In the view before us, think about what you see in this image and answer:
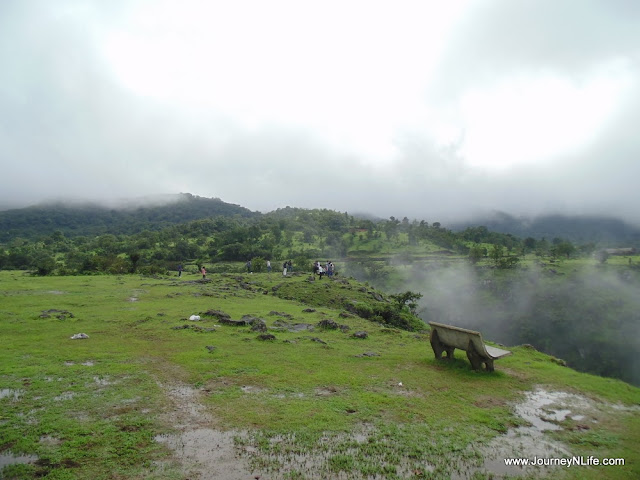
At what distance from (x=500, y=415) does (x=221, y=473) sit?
25.3 ft

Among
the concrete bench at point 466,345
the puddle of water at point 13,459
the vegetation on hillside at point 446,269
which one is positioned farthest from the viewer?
the vegetation on hillside at point 446,269

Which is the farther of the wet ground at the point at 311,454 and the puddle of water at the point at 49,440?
the puddle of water at the point at 49,440

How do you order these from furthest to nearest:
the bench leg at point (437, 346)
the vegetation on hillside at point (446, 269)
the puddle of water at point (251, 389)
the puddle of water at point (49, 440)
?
1. the vegetation on hillside at point (446, 269)
2. the bench leg at point (437, 346)
3. the puddle of water at point (251, 389)
4. the puddle of water at point (49, 440)

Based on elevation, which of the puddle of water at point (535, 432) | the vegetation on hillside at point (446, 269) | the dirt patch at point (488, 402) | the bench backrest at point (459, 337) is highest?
the bench backrest at point (459, 337)

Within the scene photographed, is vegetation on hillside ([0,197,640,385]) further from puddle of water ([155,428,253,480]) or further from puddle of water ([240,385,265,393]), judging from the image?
puddle of water ([155,428,253,480])

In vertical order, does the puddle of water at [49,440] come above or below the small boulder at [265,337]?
above

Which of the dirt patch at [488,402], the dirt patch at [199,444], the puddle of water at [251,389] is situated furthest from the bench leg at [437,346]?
the dirt patch at [199,444]

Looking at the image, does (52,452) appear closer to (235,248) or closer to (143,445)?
(143,445)

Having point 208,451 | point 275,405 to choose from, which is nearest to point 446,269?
point 275,405

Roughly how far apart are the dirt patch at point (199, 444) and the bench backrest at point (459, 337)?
8731 mm

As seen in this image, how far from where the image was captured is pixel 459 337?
13.6 m

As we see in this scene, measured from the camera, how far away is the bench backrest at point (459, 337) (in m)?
12.9

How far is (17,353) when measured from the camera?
45.8 feet

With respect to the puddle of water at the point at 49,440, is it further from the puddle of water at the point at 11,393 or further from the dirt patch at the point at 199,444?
the puddle of water at the point at 11,393
